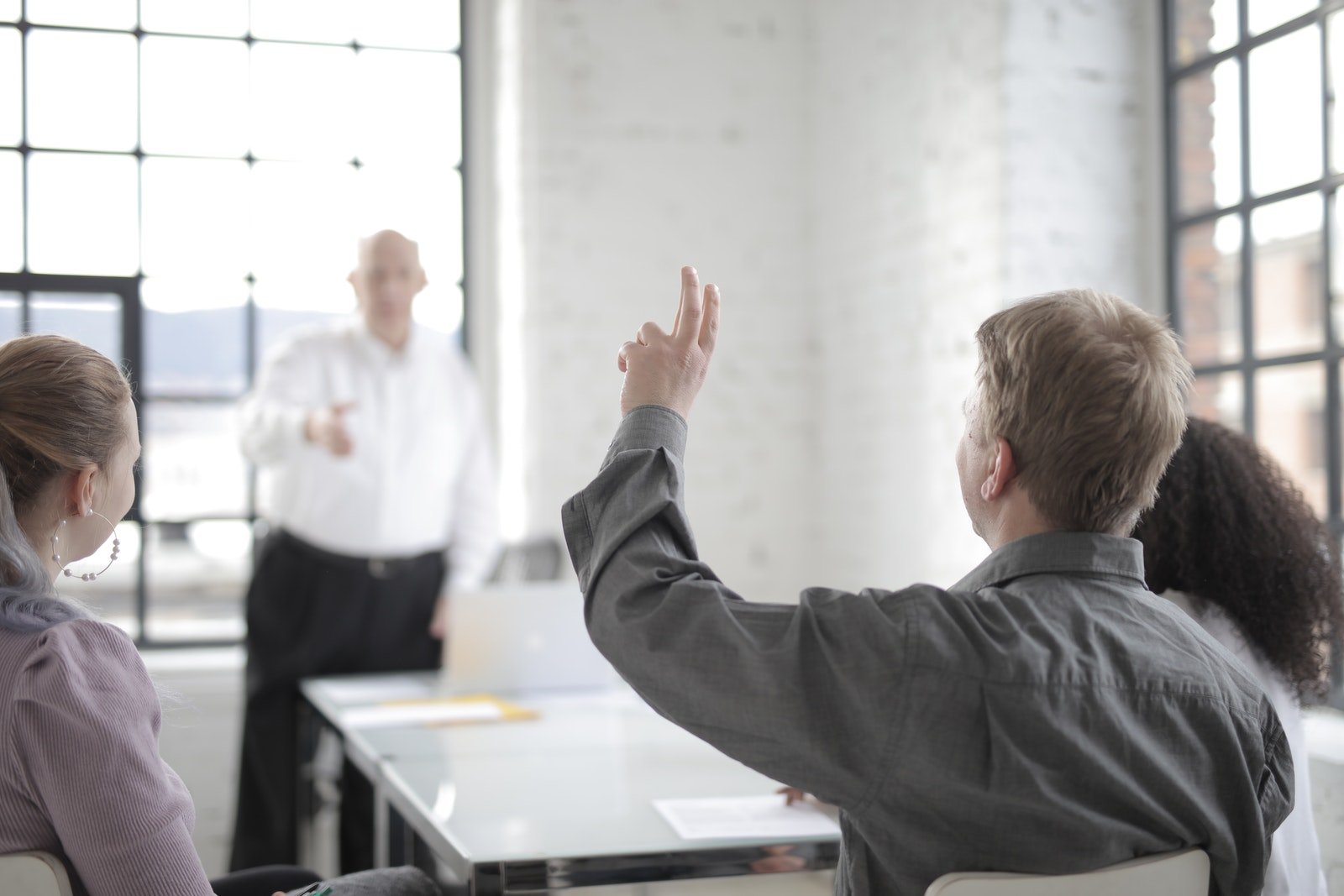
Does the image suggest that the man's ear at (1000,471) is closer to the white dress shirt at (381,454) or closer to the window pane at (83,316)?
the white dress shirt at (381,454)

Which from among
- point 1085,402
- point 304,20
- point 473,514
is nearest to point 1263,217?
point 473,514

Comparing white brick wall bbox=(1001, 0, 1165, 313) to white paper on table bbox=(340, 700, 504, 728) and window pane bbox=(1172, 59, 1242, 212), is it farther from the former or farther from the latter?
white paper on table bbox=(340, 700, 504, 728)

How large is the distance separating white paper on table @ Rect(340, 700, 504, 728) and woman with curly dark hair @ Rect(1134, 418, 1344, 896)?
4.85ft

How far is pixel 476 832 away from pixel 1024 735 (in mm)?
874

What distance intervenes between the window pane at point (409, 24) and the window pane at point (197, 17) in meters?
0.44

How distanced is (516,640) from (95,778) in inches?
72.4

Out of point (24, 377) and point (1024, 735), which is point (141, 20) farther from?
point (1024, 735)

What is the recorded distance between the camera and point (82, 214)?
4742mm

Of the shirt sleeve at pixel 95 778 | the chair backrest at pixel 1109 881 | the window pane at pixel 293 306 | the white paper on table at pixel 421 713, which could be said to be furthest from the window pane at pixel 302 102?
the chair backrest at pixel 1109 881

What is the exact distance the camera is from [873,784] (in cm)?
114

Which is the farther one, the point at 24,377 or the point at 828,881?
the point at 828,881

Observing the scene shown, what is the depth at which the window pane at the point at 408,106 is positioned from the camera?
512 centimetres

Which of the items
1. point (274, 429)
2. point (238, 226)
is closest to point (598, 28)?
point (238, 226)

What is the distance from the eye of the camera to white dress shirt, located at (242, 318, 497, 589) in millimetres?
3820
